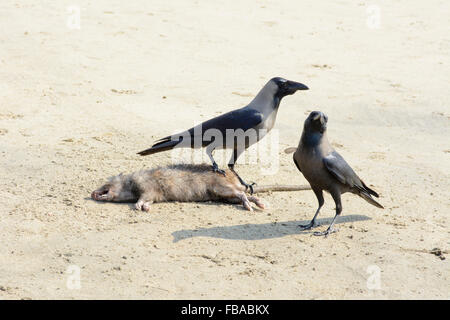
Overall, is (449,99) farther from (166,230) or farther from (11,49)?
(11,49)

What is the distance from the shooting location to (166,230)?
5.58 metres

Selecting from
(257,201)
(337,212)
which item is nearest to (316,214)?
(337,212)

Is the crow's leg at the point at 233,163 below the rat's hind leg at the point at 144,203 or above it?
above

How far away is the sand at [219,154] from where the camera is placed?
4.91 m

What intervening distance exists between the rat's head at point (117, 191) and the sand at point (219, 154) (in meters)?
0.11

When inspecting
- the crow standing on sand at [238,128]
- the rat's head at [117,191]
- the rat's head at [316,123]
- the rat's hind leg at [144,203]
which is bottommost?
the rat's hind leg at [144,203]

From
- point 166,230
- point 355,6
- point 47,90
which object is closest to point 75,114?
point 47,90

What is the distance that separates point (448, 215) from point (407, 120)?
259 centimetres

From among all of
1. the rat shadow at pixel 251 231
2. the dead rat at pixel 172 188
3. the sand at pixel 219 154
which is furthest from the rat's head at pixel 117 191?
the rat shadow at pixel 251 231

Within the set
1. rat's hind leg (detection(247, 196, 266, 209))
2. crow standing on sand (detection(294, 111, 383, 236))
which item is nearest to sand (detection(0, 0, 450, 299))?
rat's hind leg (detection(247, 196, 266, 209))

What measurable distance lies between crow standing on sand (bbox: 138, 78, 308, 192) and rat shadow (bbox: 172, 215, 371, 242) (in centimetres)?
74

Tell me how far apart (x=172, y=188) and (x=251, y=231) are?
96 cm

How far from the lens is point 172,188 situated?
6281 millimetres

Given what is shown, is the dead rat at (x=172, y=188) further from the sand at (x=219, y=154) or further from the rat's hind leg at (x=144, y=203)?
the sand at (x=219, y=154)
